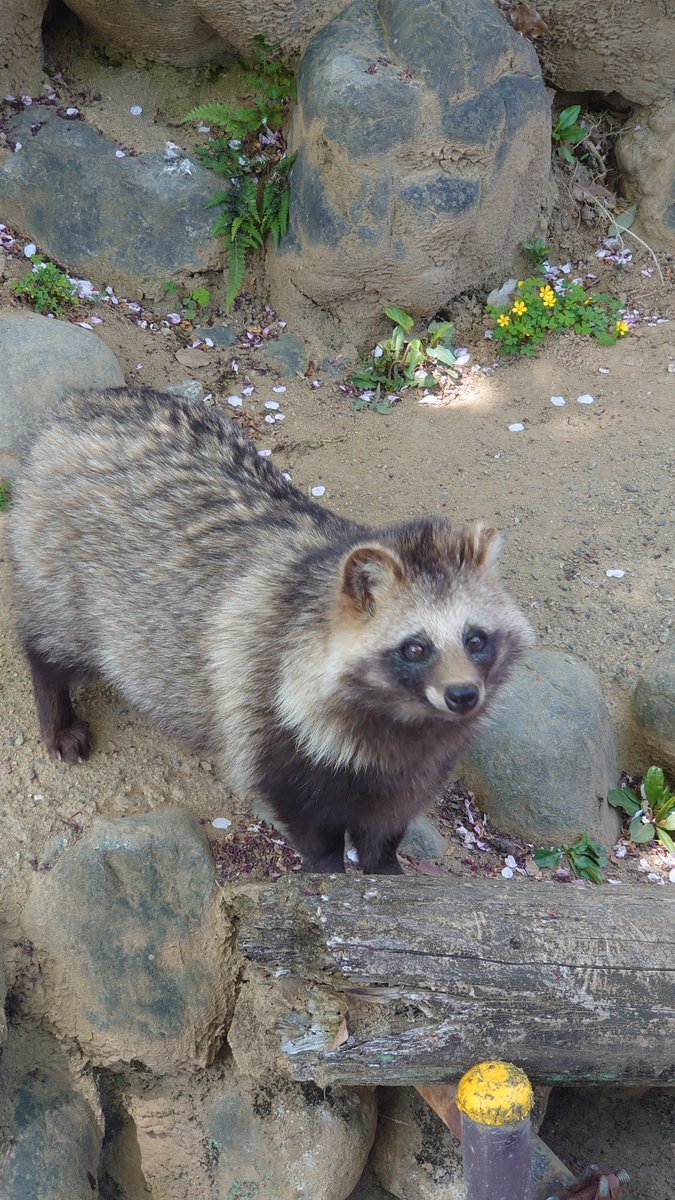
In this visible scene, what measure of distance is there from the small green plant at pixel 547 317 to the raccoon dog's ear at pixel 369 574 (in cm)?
421

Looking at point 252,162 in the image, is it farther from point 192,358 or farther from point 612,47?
point 612,47

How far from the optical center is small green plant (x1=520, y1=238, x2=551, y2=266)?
23.8ft

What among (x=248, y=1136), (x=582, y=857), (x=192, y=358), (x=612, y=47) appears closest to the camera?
(x=248, y=1136)

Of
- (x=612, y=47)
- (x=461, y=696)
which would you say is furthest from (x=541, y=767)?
(x=612, y=47)

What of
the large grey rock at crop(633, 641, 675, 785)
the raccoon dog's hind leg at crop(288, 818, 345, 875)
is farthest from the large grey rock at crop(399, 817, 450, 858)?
the large grey rock at crop(633, 641, 675, 785)

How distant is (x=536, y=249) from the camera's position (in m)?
7.24

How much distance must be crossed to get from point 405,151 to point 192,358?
189cm

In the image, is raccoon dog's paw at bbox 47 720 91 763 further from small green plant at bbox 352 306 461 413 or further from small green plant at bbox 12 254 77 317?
small green plant at bbox 352 306 461 413

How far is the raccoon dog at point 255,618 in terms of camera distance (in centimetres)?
325

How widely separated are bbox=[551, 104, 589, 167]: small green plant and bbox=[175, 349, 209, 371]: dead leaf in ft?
10.6

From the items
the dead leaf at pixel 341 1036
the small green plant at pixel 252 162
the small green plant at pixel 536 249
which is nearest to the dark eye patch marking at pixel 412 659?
the dead leaf at pixel 341 1036

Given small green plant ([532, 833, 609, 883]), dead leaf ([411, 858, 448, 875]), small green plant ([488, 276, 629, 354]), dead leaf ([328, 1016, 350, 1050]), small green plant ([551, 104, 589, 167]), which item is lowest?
small green plant ([532, 833, 609, 883])

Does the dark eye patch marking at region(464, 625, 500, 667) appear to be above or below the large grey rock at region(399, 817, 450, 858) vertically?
above

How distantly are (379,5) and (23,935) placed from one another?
609 centimetres
